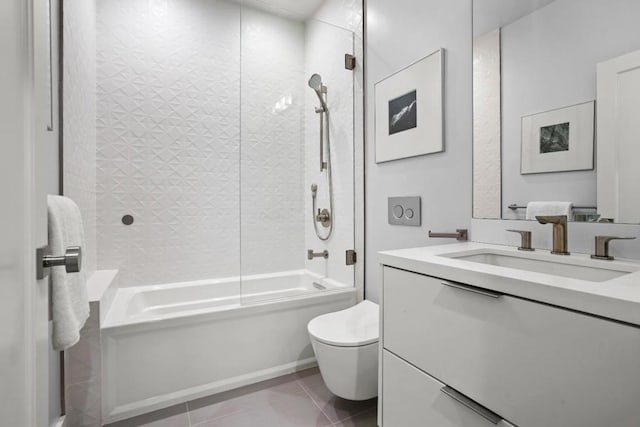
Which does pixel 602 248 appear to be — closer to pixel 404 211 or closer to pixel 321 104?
pixel 404 211

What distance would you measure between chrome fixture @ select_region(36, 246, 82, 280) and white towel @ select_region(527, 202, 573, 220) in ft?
4.65

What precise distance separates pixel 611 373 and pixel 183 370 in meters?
1.80

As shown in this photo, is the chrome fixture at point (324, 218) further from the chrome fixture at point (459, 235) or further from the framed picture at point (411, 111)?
the chrome fixture at point (459, 235)

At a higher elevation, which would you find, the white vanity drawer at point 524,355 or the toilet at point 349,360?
the white vanity drawer at point 524,355

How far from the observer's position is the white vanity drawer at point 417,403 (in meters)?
0.87

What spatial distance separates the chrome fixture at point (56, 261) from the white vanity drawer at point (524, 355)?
2.96 feet

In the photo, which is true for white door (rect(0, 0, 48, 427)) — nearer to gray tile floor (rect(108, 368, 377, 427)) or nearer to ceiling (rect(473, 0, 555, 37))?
gray tile floor (rect(108, 368, 377, 427))

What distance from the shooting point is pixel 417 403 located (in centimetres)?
102

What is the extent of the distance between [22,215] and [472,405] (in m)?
1.08

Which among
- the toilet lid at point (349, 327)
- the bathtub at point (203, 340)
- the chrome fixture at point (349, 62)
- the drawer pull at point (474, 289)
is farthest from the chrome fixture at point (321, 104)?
the drawer pull at point (474, 289)

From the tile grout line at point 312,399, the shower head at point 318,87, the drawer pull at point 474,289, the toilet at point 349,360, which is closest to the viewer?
the drawer pull at point 474,289

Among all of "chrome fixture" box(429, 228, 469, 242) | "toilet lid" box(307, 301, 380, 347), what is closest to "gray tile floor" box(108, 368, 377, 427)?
"toilet lid" box(307, 301, 380, 347)

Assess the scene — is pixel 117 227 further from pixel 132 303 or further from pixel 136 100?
pixel 136 100

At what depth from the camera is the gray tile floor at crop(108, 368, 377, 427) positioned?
5.00 ft
